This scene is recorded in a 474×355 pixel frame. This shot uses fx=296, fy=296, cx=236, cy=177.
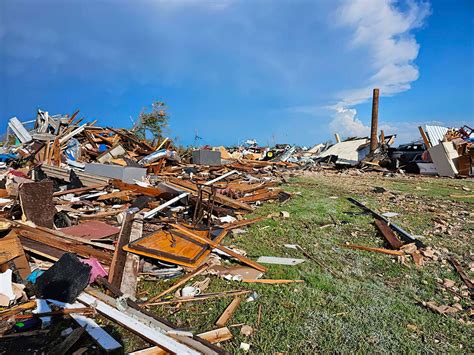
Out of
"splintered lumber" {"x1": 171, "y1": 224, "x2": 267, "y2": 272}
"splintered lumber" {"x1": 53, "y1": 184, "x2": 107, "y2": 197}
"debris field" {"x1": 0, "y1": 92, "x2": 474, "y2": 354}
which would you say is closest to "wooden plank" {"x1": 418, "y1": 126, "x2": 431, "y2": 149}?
"debris field" {"x1": 0, "y1": 92, "x2": 474, "y2": 354}

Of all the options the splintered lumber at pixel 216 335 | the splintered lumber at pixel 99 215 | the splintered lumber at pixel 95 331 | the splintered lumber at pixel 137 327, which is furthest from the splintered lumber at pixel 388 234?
the splintered lumber at pixel 99 215

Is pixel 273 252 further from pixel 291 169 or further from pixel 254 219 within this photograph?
pixel 291 169

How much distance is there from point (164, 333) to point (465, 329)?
2.60 m

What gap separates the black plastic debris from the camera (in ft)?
9.28

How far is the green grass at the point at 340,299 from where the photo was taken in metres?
2.45

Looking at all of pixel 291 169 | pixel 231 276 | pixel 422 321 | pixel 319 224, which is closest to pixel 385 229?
pixel 319 224

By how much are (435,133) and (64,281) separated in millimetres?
18391

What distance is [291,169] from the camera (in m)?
17.2

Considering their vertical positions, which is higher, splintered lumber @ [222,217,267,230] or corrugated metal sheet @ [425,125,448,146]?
corrugated metal sheet @ [425,125,448,146]

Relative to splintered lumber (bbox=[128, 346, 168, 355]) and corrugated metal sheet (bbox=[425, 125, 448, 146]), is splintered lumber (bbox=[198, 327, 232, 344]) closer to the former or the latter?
splintered lumber (bbox=[128, 346, 168, 355])

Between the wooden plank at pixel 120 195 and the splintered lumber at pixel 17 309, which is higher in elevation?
the wooden plank at pixel 120 195

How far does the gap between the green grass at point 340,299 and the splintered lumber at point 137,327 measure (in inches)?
6.9

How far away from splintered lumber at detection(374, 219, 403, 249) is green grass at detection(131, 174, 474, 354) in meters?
0.13

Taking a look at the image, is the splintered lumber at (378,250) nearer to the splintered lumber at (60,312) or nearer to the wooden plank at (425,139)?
the splintered lumber at (60,312)
